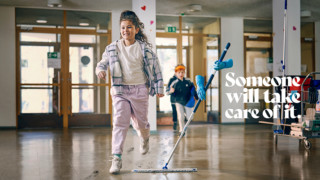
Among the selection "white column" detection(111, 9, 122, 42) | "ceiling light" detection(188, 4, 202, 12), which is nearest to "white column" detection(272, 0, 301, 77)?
"ceiling light" detection(188, 4, 202, 12)

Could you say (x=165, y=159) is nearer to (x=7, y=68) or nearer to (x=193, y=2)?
(x=193, y=2)

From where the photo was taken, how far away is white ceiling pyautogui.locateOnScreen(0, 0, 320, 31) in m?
8.00

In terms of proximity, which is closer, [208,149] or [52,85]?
[208,149]

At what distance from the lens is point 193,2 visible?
26.3 ft

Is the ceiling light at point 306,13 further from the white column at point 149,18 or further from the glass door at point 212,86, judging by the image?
the white column at point 149,18

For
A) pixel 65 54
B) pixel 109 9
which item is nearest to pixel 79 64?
pixel 65 54

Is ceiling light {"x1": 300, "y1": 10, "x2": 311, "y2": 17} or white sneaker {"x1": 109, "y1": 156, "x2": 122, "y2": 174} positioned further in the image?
ceiling light {"x1": 300, "y1": 10, "x2": 311, "y2": 17}

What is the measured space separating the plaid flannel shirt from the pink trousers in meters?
0.07

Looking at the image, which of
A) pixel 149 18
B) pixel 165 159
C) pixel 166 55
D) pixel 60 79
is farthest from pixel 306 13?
pixel 165 159

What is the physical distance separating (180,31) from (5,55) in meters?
4.35

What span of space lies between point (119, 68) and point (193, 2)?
5265mm

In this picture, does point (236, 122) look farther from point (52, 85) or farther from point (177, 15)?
point (52, 85)

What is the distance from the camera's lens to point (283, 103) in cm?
533

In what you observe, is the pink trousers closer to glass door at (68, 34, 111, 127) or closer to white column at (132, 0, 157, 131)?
white column at (132, 0, 157, 131)
